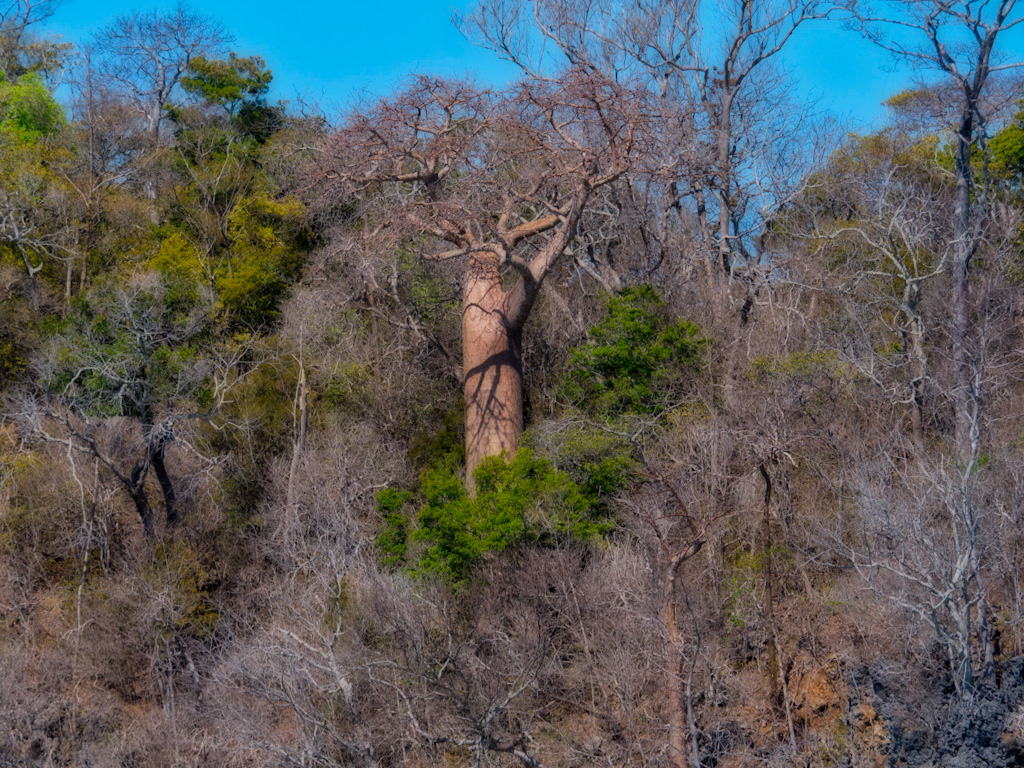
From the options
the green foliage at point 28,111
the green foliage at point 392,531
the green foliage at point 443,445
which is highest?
the green foliage at point 28,111

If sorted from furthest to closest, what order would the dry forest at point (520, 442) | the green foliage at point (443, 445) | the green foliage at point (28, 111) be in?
1. the green foliage at point (28, 111)
2. the green foliage at point (443, 445)
3. the dry forest at point (520, 442)

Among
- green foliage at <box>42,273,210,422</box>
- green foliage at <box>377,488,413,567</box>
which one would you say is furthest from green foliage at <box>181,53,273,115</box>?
green foliage at <box>377,488,413,567</box>

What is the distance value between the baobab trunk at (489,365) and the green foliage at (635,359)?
1281 millimetres

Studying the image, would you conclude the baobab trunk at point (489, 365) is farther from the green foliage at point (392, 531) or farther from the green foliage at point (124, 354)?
the green foliage at point (124, 354)

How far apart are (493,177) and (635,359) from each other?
384cm

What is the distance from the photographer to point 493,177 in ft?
51.5

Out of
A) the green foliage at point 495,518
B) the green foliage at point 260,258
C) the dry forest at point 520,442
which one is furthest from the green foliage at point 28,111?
the green foliage at point 495,518

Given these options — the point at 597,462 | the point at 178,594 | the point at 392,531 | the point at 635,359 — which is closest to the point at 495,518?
the point at 392,531

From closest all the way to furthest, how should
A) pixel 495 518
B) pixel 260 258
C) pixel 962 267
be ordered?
pixel 495 518
pixel 962 267
pixel 260 258

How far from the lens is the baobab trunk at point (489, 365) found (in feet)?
50.3

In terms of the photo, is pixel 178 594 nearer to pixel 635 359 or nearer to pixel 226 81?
pixel 635 359

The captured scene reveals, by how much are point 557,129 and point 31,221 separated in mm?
10722

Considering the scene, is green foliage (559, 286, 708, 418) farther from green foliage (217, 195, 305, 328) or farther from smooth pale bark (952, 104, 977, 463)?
green foliage (217, 195, 305, 328)

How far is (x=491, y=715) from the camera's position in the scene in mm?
10211
